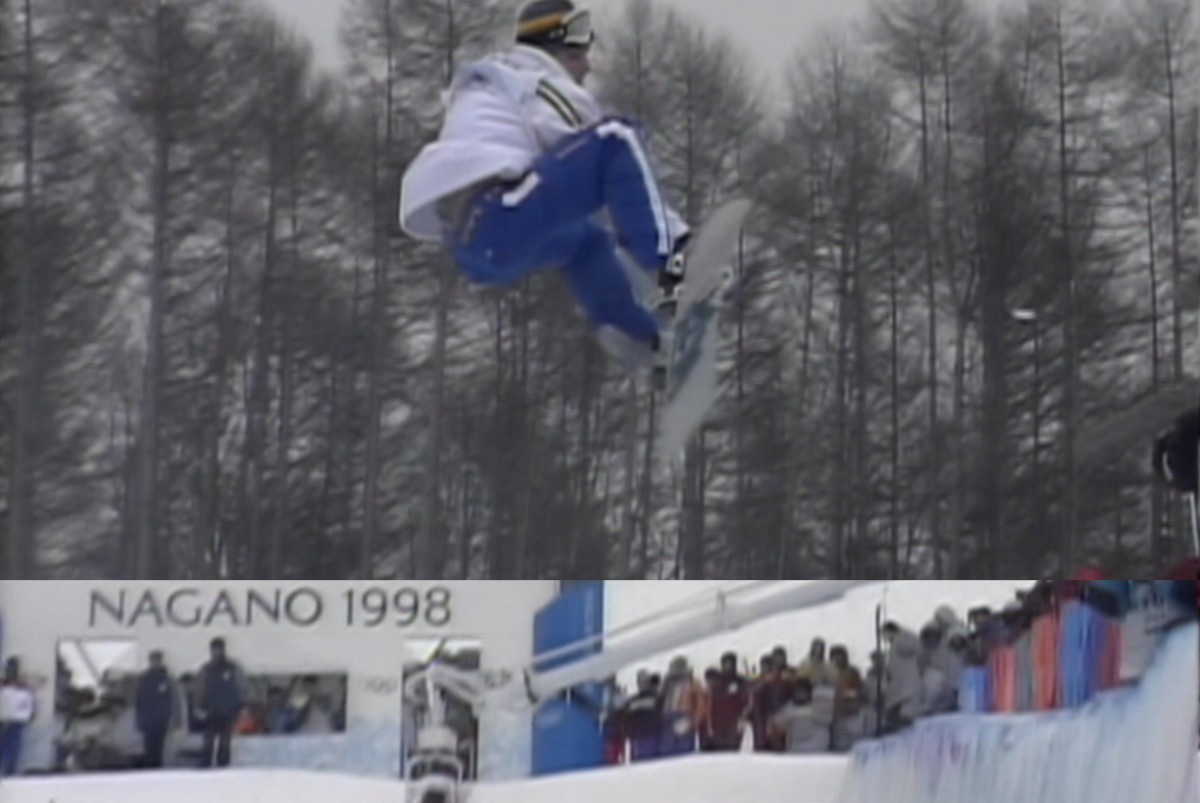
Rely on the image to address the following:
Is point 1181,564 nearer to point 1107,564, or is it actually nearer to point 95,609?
point 1107,564

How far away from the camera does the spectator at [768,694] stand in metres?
4.22

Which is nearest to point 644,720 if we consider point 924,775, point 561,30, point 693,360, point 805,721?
point 805,721

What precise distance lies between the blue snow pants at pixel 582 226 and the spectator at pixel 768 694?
30.4 inches

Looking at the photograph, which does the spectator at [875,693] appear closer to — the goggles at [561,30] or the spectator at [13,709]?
the goggles at [561,30]

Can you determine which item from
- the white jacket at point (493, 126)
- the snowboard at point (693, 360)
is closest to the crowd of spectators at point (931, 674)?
the snowboard at point (693, 360)

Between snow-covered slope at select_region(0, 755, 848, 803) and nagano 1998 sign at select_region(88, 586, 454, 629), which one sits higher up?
nagano 1998 sign at select_region(88, 586, 454, 629)

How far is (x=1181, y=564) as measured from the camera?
4.27m

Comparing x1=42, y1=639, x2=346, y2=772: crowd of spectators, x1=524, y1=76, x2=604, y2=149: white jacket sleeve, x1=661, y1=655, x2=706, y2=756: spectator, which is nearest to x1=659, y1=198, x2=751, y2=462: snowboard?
x1=524, y1=76, x2=604, y2=149: white jacket sleeve

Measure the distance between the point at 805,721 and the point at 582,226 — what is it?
1198 millimetres

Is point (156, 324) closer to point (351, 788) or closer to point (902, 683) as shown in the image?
point (351, 788)

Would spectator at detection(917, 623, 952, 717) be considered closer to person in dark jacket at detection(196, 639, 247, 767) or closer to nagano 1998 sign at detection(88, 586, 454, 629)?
nagano 1998 sign at detection(88, 586, 454, 629)

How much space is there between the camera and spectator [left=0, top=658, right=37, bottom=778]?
4184 millimetres

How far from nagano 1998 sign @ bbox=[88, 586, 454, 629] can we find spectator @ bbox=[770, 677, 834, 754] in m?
0.78

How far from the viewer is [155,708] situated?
4.20m
